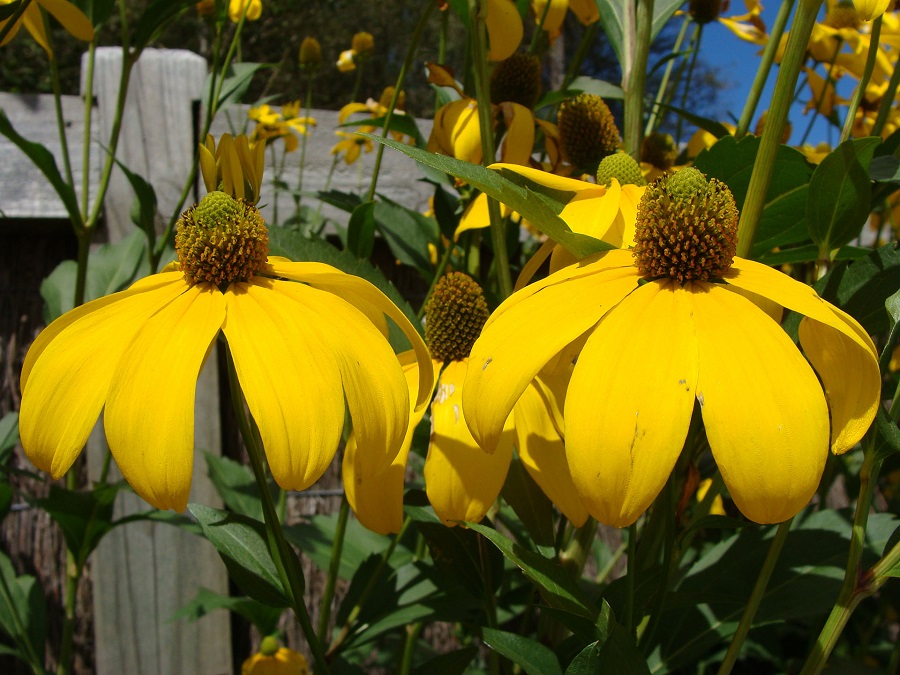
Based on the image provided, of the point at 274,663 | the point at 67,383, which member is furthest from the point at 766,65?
the point at 274,663

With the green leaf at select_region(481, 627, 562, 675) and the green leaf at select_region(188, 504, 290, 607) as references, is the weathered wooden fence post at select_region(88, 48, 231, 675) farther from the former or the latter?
the green leaf at select_region(481, 627, 562, 675)

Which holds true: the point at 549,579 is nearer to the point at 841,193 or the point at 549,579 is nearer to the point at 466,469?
the point at 466,469

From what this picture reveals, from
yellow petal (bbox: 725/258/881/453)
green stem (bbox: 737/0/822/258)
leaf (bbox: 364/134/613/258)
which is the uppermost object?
green stem (bbox: 737/0/822/258)

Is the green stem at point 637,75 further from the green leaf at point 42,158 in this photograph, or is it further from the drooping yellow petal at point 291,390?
the green leaf at point 42,158

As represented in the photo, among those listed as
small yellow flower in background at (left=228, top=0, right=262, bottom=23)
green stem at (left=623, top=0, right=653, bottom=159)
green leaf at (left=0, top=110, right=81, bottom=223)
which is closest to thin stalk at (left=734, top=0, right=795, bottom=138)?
green stem at (left=623, top=0, right=653, bottom=159)

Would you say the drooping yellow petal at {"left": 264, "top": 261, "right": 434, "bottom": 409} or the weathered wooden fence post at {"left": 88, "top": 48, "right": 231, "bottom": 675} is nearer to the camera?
the drooping yellow petal at {"left": 264, "top": 261, "right": 434, "bottom": 409}

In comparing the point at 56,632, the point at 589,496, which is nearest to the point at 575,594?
the point at 589,496
